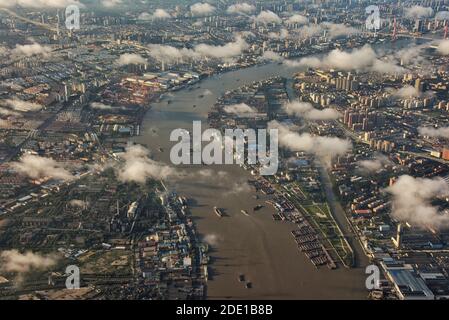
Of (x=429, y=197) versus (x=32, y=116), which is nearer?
(x=429, y=197)

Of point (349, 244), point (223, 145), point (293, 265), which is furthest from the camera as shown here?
point (223, 145)

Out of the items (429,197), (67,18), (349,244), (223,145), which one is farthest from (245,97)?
(67,18)

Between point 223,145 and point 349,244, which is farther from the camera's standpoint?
point 223,145

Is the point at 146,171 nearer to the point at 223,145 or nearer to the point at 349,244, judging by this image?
the point at 223,145

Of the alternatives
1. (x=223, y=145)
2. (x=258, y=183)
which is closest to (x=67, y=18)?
(x=223, y=145)

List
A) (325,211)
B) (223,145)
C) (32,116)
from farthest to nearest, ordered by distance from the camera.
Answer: (32,116), (223,145), (325,211)

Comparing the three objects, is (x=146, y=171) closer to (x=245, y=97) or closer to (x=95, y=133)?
(x=95, y=133)
